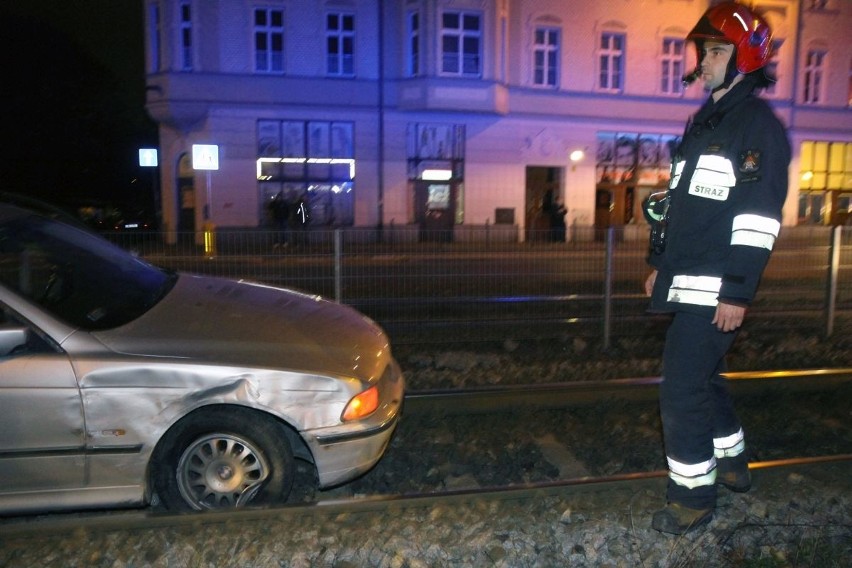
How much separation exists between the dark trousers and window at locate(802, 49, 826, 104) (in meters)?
31.6

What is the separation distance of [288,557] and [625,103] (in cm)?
2698

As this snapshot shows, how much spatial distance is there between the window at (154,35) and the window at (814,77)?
24.5 m

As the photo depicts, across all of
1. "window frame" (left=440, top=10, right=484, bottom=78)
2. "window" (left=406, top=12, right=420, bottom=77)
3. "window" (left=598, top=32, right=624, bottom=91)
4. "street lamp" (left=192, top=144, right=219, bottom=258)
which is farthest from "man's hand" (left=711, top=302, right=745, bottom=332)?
"window" (left=598, top=32, right=624, bottom=91)

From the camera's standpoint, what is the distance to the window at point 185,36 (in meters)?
24.6

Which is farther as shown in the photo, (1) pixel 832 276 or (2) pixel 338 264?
(1) pixel 832 276

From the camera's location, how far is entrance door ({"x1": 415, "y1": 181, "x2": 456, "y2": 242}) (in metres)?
27.0

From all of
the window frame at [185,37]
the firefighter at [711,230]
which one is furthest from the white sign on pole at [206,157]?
the firefighter at [711,230]

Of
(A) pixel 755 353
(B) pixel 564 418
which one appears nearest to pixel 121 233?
(B) pixel 564 418

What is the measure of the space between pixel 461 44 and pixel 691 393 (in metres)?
23.6

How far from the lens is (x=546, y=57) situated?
Result: 90.2 feet

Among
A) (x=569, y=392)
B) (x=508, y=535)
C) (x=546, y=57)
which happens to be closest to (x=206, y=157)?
(x=546, y=57)

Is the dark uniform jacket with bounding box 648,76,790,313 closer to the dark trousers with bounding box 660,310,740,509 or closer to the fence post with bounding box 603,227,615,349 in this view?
the dark trousers with bounding box 660,310,740,509

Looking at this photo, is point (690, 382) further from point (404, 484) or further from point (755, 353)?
point (755, 353)

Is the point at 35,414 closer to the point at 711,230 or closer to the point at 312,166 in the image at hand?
the point at 711,230
